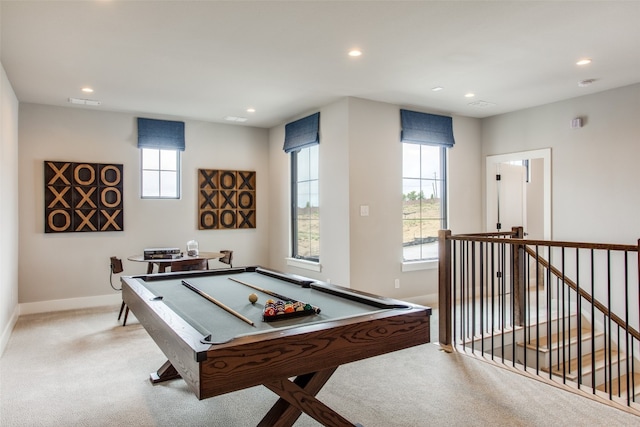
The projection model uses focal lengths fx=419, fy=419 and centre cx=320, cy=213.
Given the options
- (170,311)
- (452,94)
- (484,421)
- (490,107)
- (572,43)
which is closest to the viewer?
(170,311)

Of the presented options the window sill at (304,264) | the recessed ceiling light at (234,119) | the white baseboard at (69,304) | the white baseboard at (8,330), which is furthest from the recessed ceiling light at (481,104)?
the white baseboard at (8,330)

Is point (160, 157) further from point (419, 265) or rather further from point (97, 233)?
point (419, 265)

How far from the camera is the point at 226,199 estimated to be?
20.9 ft

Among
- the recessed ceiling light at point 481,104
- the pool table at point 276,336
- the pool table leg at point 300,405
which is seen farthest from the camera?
the recessed ceiling light at point 481,104

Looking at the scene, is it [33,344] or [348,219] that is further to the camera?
[348,219]

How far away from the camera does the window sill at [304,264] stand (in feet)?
18.0

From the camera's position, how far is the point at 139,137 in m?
5.67

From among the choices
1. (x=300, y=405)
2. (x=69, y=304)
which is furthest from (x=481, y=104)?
(x=69, y=304)

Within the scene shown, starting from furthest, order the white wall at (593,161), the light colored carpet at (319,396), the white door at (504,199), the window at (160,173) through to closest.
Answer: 1. the white door at (504,199)
2. the window at (160,173)
3. the white wall at (593,161)
4. the light colored carpet at (319,396)

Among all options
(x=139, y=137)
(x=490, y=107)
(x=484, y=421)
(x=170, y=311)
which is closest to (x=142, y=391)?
(x=170, y=311)

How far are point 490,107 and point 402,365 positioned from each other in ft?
12.2

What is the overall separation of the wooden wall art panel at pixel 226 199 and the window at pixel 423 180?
96.4 inches

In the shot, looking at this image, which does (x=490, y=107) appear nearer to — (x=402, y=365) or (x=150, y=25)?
(x=402, y=365)

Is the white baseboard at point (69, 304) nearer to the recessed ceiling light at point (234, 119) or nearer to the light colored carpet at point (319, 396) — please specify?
the light colored carpet at point (319, 396)
